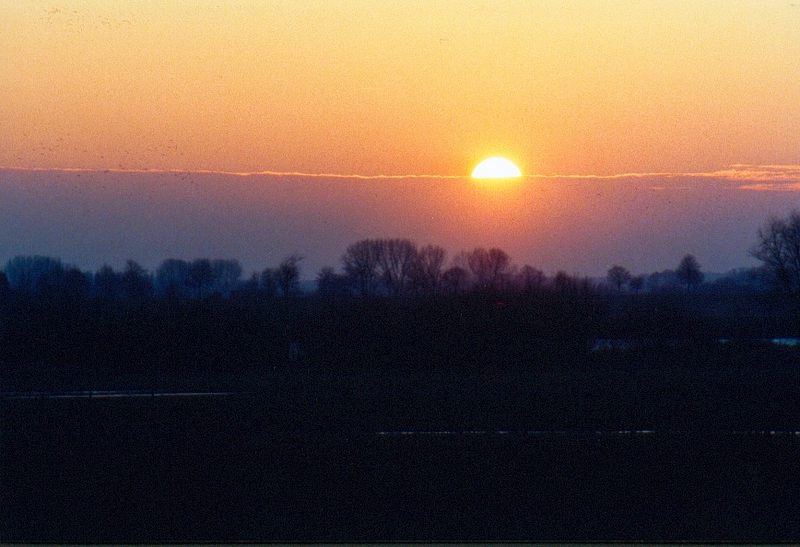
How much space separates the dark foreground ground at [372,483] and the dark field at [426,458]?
0.07 ft

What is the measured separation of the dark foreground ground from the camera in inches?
243

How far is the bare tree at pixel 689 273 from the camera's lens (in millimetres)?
13289

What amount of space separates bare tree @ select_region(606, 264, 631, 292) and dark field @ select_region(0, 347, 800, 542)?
1.73 metres

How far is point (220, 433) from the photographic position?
29.0ft

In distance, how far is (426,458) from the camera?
7.62 metres

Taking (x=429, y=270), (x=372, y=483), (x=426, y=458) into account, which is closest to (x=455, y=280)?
(x=429, y=270)

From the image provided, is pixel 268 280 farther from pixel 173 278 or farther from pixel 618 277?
pixel 618 277

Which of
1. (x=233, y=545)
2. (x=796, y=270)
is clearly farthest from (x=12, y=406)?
(x=796, y=270)

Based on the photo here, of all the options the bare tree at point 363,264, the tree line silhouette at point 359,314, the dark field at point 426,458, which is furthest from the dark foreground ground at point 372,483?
the bare tree at point 363,264

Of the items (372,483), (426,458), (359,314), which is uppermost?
(359,314)

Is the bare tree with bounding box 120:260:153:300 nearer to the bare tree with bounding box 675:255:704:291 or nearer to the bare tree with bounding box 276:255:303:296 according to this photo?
the bare tree with bounding box 276:255:303:296

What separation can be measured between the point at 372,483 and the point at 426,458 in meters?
0.61

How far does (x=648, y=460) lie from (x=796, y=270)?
6.78 meters

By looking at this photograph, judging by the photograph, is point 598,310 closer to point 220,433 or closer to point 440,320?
point 440,320
